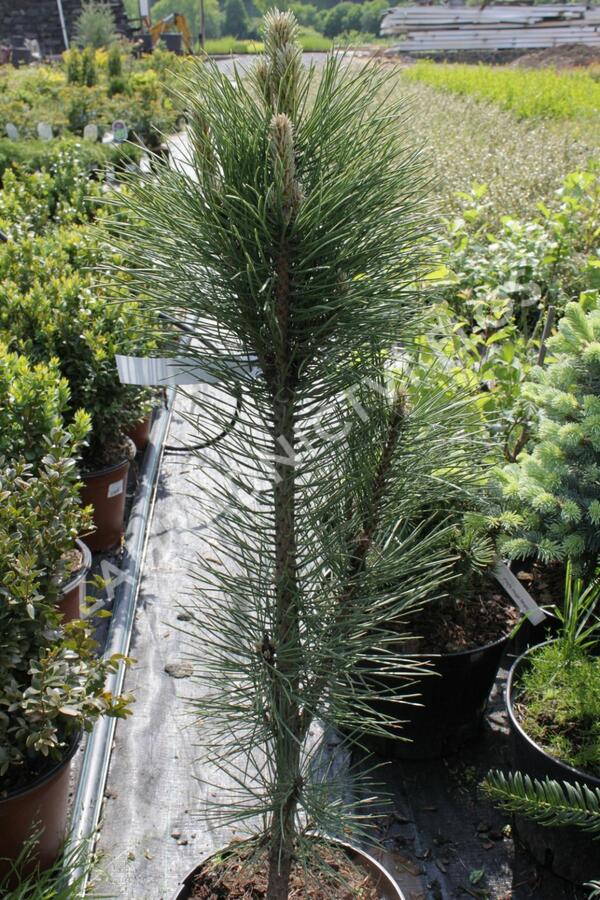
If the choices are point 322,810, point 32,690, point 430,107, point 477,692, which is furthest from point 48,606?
point 430,107

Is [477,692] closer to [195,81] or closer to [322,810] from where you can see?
[322,810]

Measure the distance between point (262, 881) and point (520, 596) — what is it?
3.28 feet

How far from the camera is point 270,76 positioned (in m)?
0.90

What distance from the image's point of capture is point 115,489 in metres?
3.08

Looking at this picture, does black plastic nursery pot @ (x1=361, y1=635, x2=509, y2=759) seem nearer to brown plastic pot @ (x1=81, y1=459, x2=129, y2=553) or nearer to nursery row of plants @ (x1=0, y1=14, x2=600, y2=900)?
nursery row of plants @ (x1=0, y1=14, x2=600, y2=900)

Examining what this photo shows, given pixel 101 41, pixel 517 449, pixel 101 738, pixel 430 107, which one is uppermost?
pixel 101 41

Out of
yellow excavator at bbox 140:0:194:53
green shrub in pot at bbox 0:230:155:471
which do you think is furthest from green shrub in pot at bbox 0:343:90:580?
yellow excavator at bbox 140:0:194:53

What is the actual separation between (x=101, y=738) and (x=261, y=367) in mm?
1654

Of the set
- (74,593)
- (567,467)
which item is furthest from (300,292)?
(74,593)

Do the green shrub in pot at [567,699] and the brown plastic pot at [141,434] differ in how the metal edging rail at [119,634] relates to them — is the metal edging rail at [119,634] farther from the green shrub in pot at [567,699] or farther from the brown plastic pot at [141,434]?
the green shrub in pot at [567,699]

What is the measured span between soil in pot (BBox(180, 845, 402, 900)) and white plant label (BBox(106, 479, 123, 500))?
1.65 metres

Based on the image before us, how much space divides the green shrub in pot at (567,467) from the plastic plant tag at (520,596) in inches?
4.4

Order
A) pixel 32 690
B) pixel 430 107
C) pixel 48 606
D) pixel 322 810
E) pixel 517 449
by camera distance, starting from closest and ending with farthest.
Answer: pixel 322 810 → pixel 32 690 → pixel 48 606 → pixel 517 449 → pixel 430 107

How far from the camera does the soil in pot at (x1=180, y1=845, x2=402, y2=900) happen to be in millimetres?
1619
